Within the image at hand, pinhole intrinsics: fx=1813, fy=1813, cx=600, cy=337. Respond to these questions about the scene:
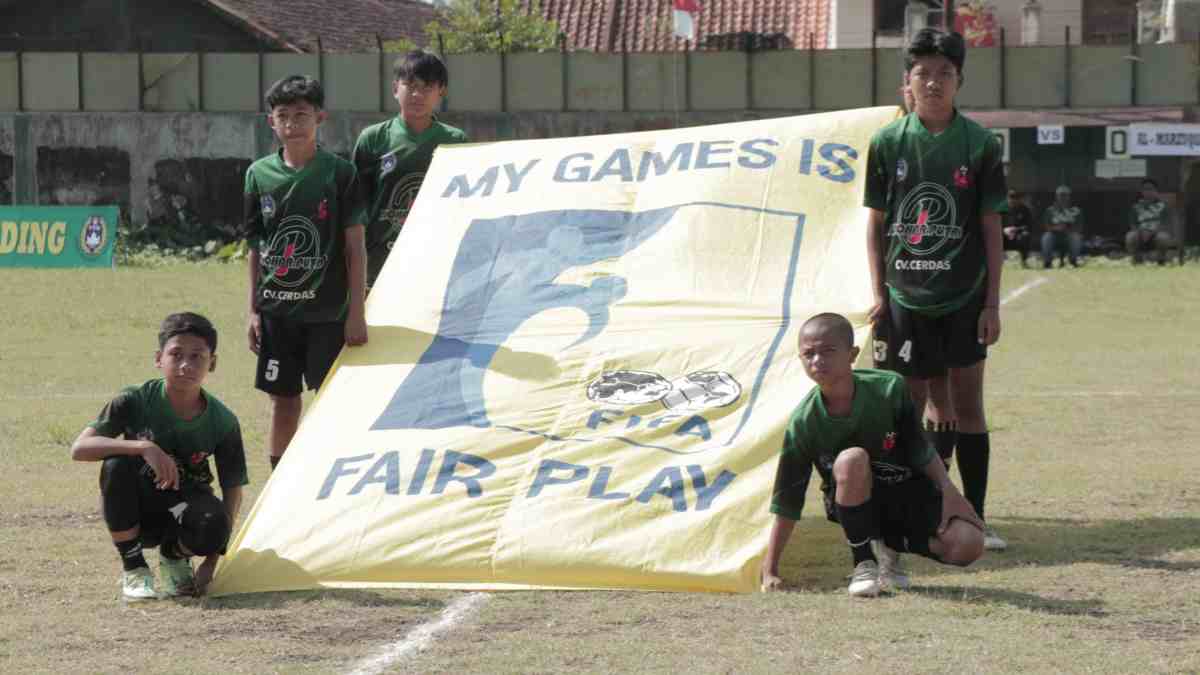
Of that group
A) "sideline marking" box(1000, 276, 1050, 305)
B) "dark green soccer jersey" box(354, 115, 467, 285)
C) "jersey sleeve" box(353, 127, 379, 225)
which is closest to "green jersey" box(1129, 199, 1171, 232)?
"sideline marking" box(1000, 276, 1050, 305)

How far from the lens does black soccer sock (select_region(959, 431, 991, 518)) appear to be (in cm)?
714

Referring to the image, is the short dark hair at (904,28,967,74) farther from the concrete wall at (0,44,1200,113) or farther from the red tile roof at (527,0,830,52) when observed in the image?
the red tile roof at (527,0,830,52)

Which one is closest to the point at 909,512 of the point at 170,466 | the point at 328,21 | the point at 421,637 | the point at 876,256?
the point at 876,256

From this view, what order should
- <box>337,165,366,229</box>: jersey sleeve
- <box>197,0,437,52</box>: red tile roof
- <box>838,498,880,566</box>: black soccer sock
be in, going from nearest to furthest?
<box>838,498,880,566</box>: black soccer sock → <box>337,165,366,229</box>: jersey sleeve → <box>197,0,437,52</box>: red tile roof

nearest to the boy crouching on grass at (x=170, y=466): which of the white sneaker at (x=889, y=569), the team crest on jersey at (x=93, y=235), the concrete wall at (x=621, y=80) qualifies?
the white sneaker at (x=889, y=569)

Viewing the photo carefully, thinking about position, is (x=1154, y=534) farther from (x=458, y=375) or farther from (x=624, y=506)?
(x=458, y=375)

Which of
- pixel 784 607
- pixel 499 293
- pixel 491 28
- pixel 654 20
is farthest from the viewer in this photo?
pixel 654 20

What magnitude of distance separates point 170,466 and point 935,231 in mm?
3003

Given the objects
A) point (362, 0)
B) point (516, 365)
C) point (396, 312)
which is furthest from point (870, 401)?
point (362, 0)

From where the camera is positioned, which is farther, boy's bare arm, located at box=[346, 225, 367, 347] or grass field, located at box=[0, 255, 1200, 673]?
boy's bare arm, located at box=[346, 225, 367, 347]

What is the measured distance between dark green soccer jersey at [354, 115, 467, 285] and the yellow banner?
7.4 inches

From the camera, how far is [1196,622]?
219 inches

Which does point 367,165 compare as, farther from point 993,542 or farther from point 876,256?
point 993,542

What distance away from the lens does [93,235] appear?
26.0m
